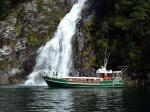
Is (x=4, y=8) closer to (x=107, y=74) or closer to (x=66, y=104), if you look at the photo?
(x=107, y=74)

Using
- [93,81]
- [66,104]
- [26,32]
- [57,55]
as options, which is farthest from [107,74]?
[66,104]

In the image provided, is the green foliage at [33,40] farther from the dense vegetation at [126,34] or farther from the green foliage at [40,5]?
the dense vegetation at [126,34]

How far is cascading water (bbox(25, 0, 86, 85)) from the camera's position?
249 feet

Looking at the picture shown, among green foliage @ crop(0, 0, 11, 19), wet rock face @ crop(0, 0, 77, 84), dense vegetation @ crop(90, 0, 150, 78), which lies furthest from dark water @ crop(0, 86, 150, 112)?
green foliage @ crop(0, 0, 11, 19)

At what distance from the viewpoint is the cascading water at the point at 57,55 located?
76.0m

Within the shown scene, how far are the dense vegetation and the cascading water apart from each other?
12.4 ft

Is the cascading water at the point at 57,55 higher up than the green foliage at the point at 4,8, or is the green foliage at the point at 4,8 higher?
the green foliage at the point at 4,8

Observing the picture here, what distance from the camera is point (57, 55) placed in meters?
77.5

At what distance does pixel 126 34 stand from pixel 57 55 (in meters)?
10.9

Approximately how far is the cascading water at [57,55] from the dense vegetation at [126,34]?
3774 mm

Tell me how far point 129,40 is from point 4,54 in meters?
19.3

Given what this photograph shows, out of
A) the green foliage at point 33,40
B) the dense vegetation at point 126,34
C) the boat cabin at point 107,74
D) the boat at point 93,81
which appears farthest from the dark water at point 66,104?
the green foliage at point 33,40

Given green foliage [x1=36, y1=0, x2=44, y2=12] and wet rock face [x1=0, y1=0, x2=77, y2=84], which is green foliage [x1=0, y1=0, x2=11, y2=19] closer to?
wet rock face [x1=0, y1=0, x2=77, y2=84]

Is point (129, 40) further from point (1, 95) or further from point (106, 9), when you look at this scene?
point (1, 95)
